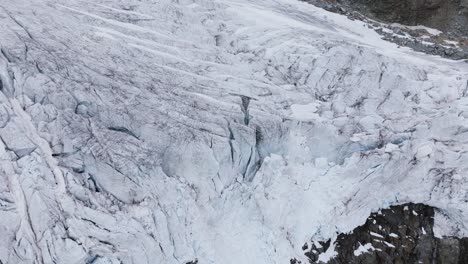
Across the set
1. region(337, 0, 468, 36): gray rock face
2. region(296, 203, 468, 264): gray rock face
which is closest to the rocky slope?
region(337, 0, 468, 36): gray rock face

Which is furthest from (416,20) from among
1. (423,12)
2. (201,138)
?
(201,138)

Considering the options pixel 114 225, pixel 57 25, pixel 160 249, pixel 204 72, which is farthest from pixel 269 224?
pixel 57 25

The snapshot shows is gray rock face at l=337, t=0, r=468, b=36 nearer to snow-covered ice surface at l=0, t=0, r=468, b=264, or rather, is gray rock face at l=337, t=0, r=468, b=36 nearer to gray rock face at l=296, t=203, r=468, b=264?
snow-covered ice surface at l=0, t=0, r=468, b=264

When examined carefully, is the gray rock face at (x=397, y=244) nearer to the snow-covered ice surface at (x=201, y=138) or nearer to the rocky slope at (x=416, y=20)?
the snow-covered ice surface at (x=201, y=138)

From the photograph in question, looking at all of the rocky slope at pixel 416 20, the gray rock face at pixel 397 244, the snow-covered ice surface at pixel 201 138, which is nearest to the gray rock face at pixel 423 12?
A: the rocky slope at pixel 416 20

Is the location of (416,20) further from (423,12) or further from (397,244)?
(397,244)
